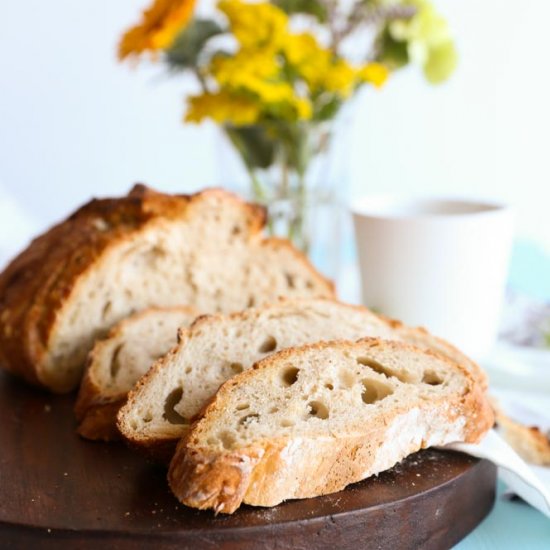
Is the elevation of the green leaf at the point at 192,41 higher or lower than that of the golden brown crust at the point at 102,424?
higher

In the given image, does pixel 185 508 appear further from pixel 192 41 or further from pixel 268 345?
pixel 192 41

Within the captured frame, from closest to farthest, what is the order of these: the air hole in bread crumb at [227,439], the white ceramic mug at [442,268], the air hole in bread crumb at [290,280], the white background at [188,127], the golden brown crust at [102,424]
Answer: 1. the air hole in bread crumb at [227,439]
2. the golden brown crust at [102,424]
3. the air hole in bread crumb at [290,280]
4. the white ceramic mug at [442,268]
5. the white background at [188,127]

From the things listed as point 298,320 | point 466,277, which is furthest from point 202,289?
point 466,277

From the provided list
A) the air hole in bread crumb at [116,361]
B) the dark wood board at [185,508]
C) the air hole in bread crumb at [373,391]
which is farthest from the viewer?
the air hole in bread crumb at [116,361]

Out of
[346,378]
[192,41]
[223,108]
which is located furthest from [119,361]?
[192,41]

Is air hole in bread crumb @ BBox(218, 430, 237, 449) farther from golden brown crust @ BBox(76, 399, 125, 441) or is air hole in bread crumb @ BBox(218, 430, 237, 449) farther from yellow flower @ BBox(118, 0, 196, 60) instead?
yellow flower @ BBox(118, 0, 196, 60)

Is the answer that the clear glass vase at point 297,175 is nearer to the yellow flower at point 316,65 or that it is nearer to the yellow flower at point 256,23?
the yellow flower at point 316,65

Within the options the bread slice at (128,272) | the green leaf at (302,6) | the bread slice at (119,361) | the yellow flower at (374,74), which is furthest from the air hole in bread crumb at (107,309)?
the green leaf at (302,6)
